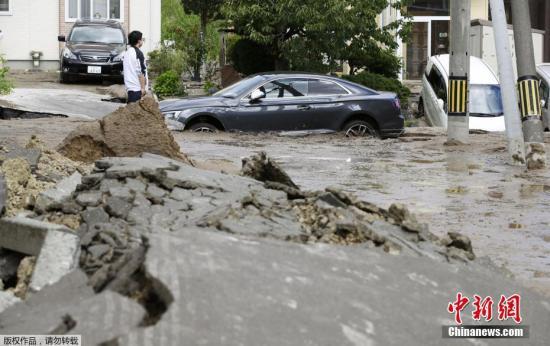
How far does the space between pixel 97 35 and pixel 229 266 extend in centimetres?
2833

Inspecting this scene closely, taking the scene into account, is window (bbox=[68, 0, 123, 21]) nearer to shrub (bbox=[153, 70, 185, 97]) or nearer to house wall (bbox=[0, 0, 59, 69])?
house wall (bbox=[0, 0, 59, 69])

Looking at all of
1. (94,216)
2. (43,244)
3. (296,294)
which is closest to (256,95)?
(94,216)

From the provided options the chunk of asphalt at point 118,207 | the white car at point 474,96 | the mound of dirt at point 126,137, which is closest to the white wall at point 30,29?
the white car at point 474,96

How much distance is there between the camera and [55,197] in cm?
809

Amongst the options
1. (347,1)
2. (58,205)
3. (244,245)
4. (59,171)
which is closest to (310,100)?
(347,1)

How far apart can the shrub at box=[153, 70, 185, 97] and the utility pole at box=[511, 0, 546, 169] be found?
572 inches

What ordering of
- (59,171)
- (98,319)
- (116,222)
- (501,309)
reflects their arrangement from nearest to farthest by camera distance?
(98,319) < (501,309) < (116,222) < (59,171)

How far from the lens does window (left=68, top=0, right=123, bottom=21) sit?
38.8 meters

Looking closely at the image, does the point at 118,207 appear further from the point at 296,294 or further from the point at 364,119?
the point at 364,119

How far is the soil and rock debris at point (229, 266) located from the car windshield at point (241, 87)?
10604mm

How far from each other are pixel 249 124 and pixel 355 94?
1.91m

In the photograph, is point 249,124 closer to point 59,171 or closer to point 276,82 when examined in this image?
point 276,82

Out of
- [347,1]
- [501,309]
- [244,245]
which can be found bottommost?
[501,309]

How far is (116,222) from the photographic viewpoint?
24.5 ft
